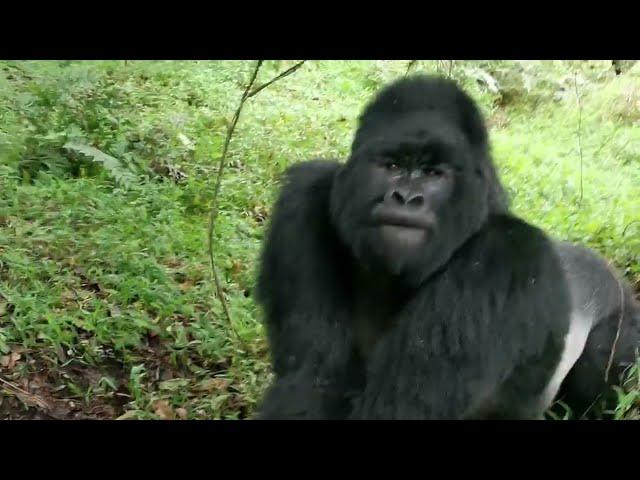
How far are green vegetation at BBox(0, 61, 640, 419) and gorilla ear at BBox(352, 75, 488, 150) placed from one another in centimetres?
141

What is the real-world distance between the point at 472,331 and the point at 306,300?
716 mm

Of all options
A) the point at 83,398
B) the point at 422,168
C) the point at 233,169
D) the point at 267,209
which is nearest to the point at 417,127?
the point at 422,168

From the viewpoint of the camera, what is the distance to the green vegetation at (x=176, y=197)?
418cm

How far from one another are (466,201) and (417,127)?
1.17 ft

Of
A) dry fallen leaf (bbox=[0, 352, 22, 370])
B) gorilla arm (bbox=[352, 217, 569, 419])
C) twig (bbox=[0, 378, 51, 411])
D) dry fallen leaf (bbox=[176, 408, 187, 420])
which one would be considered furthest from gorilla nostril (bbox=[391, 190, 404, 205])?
dry fallen leaf (bbox=[0, 352, 22, 370])

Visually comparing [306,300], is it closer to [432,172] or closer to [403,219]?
[403,219]

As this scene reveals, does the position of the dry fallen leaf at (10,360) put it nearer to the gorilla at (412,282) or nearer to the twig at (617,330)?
the gorilla at (412,282)

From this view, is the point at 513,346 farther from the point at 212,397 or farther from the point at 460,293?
the point at 212,397

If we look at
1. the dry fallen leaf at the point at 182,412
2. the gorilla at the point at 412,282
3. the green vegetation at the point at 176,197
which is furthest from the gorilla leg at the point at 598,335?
the dry fallen leaf at the point at 182,412

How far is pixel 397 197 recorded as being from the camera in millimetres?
3043

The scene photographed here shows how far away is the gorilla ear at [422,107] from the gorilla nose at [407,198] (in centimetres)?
43

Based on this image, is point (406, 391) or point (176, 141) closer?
point (406, 391)

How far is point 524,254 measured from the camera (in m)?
3.25

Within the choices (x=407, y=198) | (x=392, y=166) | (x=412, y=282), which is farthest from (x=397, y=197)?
(x=412, y=282)
